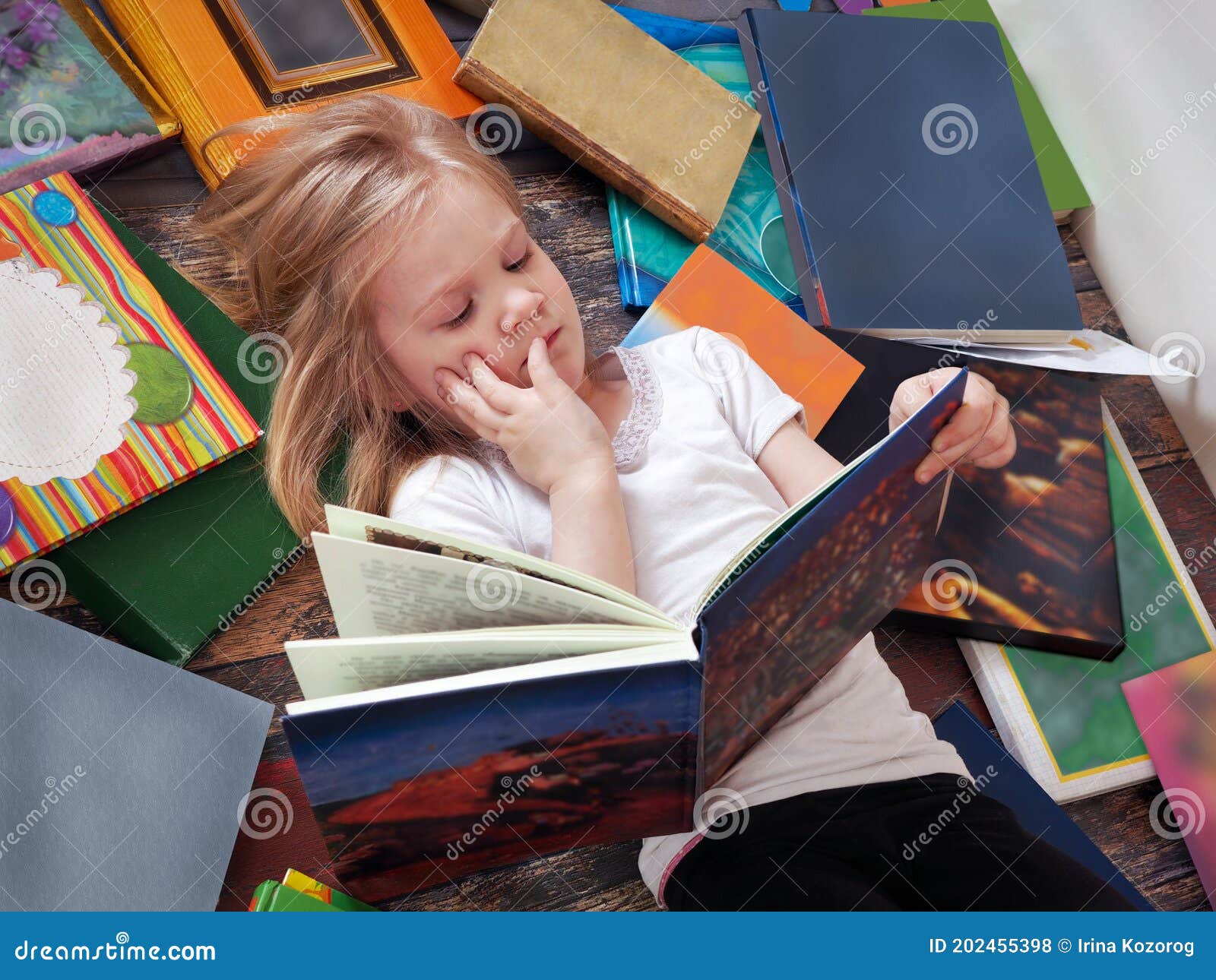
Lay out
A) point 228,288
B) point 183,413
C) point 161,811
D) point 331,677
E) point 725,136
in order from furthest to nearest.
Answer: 1. point 725,136
2. point 228,288
3. point 183,413
4. point 161,811
5. point 331,677

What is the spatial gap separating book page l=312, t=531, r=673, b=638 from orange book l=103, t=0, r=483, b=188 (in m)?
0.61

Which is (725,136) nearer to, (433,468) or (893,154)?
(893,154)

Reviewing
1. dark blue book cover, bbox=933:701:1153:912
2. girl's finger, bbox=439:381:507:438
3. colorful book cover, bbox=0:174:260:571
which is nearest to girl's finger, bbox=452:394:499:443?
girl's finger, bbox=439:381:507:438

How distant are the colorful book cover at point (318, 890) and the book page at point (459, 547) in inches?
12.8

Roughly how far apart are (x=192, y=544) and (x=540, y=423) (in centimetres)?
39

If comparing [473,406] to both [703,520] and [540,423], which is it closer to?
[540,423]

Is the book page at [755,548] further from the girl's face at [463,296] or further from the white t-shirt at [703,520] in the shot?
the girl's face at [463,296]

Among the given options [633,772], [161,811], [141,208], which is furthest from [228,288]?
[633,772]

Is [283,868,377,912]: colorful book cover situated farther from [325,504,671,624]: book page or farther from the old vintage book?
the old vintage book

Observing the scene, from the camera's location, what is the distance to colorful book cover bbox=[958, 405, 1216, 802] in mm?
1191

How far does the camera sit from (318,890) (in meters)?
0.94

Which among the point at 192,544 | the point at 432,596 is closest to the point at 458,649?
the point at 432,596

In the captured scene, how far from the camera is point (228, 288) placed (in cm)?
123

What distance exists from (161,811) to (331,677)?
33 cm
